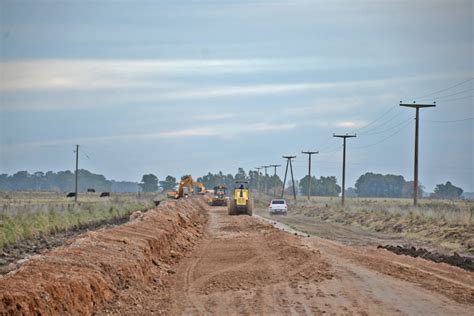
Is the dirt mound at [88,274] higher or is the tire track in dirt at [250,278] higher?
the dirt mound at [88,274]

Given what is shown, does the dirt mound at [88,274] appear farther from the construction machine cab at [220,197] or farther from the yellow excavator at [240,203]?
the construction machine cab at [220,197]

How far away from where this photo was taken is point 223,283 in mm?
16703

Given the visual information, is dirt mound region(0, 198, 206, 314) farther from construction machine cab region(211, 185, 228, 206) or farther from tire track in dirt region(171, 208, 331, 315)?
construction machine cab region(211, 185, 228, 206)

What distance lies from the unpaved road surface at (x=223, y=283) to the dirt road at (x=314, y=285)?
0.02 meters

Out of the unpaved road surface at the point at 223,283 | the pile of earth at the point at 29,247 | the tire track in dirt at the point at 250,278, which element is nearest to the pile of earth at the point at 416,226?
the tire track in dirt at the point at 250,278

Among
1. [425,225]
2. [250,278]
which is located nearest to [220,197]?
[425,225]

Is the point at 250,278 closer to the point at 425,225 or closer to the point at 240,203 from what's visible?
the point at 425,225

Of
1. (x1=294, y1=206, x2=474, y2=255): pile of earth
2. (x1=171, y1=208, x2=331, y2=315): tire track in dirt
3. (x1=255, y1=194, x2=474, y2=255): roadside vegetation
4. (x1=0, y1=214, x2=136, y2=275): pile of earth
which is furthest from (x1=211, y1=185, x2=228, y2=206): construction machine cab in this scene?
(x1=171, y1=208, x2=331, y2=315): tire track in dirt

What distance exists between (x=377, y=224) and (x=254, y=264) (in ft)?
102

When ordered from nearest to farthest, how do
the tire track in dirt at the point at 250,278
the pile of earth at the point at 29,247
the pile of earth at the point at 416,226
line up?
the tire track in dirt at the point at 250,278 → the pile of earth at the point at 29,247 → the pile of earth at the point at 416,226

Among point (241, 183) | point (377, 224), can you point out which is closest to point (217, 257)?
point (377, 224)

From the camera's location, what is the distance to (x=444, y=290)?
15797 millimetres

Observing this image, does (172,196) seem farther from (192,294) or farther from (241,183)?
(192,294)

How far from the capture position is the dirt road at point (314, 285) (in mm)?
13727
